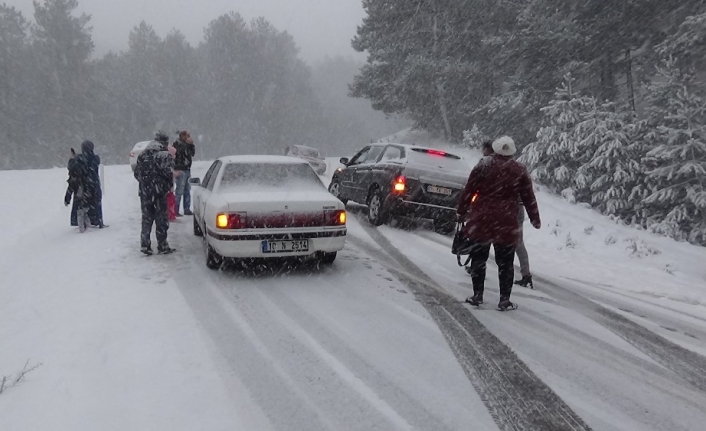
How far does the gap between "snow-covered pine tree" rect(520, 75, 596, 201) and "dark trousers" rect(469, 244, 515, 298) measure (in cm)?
916

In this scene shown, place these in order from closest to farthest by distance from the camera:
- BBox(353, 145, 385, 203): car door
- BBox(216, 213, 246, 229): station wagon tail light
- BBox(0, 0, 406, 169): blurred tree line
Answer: BBox(216, 213, 246, 229): station wagon tail light
BBox(353, 145, 385, 203): car door
BBox(0, 0, 406, 169): blurred tree line

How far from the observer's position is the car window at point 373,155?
11484 mm

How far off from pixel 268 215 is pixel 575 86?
18.3 m

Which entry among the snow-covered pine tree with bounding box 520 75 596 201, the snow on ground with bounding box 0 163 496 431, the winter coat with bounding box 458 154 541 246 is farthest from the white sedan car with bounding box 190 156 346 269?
the snow-covered pine tree with bounding box 520 75 596 201

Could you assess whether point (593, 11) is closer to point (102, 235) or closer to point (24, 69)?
point (102, 235)

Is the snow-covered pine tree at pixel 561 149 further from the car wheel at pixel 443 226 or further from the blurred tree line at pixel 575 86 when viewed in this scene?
the car wheel at pixel 443 226

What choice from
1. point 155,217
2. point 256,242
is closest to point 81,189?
point 155,217

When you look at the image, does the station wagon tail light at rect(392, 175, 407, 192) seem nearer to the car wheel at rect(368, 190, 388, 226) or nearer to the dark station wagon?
the dark station wagon

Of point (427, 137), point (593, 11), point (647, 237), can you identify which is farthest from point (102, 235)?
point (427, 137)

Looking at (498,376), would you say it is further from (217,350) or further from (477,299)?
(217,350)

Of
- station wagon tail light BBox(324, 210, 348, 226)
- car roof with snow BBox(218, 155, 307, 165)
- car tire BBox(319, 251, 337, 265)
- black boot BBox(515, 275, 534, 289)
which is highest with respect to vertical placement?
car roof with snow BBox(218, 155, 307, 165)

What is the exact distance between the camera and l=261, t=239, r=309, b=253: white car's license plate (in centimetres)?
651

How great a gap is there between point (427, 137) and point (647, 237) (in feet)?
84.4

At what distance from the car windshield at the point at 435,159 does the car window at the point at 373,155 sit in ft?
3.43
